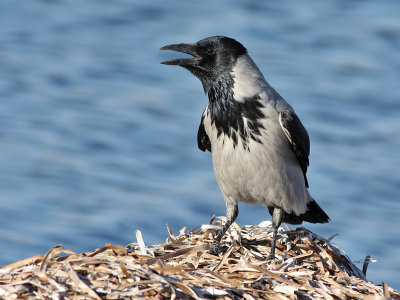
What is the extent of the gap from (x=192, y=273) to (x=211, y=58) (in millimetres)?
2367

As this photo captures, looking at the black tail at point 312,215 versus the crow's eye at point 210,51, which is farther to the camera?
the black tail at point 312,215

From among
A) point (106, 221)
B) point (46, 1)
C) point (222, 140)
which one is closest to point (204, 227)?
point (222, 140)

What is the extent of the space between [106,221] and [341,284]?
309 inches

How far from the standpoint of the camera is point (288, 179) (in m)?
7.08

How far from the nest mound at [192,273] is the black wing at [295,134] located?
35.7 inches

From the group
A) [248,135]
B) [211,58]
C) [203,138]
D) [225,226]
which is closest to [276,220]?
[225,226]

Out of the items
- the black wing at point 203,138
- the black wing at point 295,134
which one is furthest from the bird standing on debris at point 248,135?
the black wing at point 203,138

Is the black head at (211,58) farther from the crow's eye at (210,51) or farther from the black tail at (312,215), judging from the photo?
the black tail at (312,215)

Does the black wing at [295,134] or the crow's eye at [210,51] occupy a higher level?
the crow's eye at [210,51]

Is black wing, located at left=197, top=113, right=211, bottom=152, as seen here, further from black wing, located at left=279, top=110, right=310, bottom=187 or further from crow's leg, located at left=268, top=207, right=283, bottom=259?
crow's leg, located at left=268, top=207, right=283, bottom=259

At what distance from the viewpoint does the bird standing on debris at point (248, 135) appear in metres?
6.94

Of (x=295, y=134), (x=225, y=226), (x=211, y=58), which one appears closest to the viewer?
(x=225, y=226)

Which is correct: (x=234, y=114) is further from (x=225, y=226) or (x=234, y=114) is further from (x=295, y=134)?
(x=225, y=226)

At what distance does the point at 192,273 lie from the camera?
551cm
